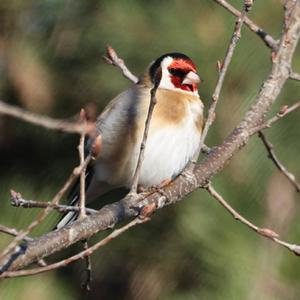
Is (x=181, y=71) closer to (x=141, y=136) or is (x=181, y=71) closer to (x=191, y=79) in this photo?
(x=191, y=79)

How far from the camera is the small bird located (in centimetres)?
252

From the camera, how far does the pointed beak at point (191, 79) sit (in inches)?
106

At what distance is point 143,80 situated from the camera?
108 inches

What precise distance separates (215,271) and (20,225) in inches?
21.2

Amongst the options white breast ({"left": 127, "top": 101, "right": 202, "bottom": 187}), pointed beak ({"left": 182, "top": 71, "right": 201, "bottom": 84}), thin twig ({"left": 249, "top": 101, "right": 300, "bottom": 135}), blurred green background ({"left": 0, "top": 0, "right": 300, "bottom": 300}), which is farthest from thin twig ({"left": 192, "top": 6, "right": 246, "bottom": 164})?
pointed beak ({"left": 182, "top": 71, "right": 201, "bottom": 84})

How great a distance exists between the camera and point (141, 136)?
249 cm

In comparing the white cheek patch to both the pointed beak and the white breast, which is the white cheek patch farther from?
the white breast

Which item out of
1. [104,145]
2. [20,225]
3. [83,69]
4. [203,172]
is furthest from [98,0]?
[203,172]

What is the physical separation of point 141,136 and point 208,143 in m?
0.30

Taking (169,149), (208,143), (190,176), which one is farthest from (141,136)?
(190,176)

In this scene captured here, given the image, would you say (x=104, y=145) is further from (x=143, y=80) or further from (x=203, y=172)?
(x=203, y=172)

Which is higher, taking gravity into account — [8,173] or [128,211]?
[128,211]

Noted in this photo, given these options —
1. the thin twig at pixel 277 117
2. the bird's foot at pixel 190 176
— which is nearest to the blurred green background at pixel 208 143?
the bird's foot at pixel 190 176

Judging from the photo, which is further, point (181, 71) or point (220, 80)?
point (181, 71)
